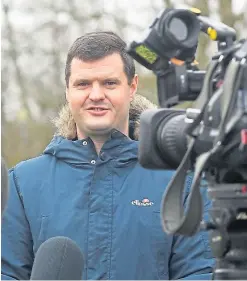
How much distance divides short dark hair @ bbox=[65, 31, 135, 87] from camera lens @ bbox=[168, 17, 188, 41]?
3.72ft

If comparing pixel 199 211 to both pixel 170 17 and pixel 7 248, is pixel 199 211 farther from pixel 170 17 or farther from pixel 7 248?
pixel 7 248

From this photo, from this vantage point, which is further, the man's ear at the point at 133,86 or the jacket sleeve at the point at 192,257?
the man's ear at the point at 133,86

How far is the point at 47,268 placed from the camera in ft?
11.9

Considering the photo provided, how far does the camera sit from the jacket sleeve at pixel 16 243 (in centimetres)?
427

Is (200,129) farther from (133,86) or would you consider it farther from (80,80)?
(133,86)

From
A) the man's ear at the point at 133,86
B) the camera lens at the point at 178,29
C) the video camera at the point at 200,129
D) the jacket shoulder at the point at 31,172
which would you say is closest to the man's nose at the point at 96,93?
the man's ear at the point at 133,86

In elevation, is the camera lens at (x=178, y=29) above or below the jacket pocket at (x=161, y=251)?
above

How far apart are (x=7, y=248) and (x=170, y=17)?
57.4 inches

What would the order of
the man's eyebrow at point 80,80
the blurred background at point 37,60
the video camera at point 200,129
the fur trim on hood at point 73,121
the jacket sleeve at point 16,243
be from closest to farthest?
1. the video camera at point 200,129
2. the jacket sleeve at point 16,243
3. the man's eyebrow at point 80,80
4. the fur trim on hood at point 73,121
5. the blurred background at point 37,60

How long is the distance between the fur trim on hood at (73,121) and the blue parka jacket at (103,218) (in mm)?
151

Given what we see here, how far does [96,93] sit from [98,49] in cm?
23

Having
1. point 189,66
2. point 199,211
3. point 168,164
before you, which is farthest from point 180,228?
point 189,66

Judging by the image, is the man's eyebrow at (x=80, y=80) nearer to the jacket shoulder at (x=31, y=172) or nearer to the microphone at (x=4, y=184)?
the jacket shoulder at (x=31, y=172)

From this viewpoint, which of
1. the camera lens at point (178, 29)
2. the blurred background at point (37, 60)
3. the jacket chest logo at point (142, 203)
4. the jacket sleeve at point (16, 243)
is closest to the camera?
the camera lens at point (178, 29)
